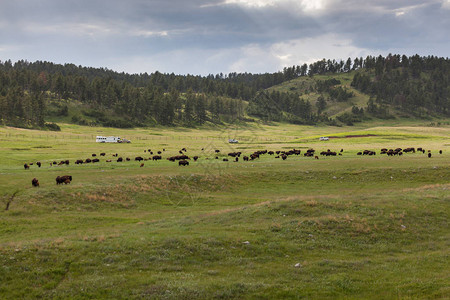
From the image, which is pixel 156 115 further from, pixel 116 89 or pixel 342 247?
pixel 342 247

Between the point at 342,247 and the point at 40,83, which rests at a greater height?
the point at 40,83

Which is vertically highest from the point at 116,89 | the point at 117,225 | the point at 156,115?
the point at 116,89

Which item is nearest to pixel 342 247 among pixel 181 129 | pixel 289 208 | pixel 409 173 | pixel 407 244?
pixel 407 244

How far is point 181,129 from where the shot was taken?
172 metres

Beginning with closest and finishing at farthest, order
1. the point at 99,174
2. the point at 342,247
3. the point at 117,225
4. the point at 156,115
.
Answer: the point at 342,247
the point at 117,225
the point at 99,174
the point at 156,115

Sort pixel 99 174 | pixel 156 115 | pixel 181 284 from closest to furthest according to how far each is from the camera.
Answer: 1. pixel 181 284
2. pixel 99 174
3. pixel 156 115

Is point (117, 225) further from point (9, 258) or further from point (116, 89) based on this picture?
point (116, 89)

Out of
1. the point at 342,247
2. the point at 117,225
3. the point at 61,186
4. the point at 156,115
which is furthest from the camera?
the point at 156,115

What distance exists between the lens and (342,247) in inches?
721

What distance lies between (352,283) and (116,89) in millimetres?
194860

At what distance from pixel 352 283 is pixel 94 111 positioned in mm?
176700

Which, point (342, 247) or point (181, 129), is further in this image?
point (181, 129)

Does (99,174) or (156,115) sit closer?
(99,174)

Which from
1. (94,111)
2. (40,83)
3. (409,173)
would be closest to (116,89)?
(94,111)
